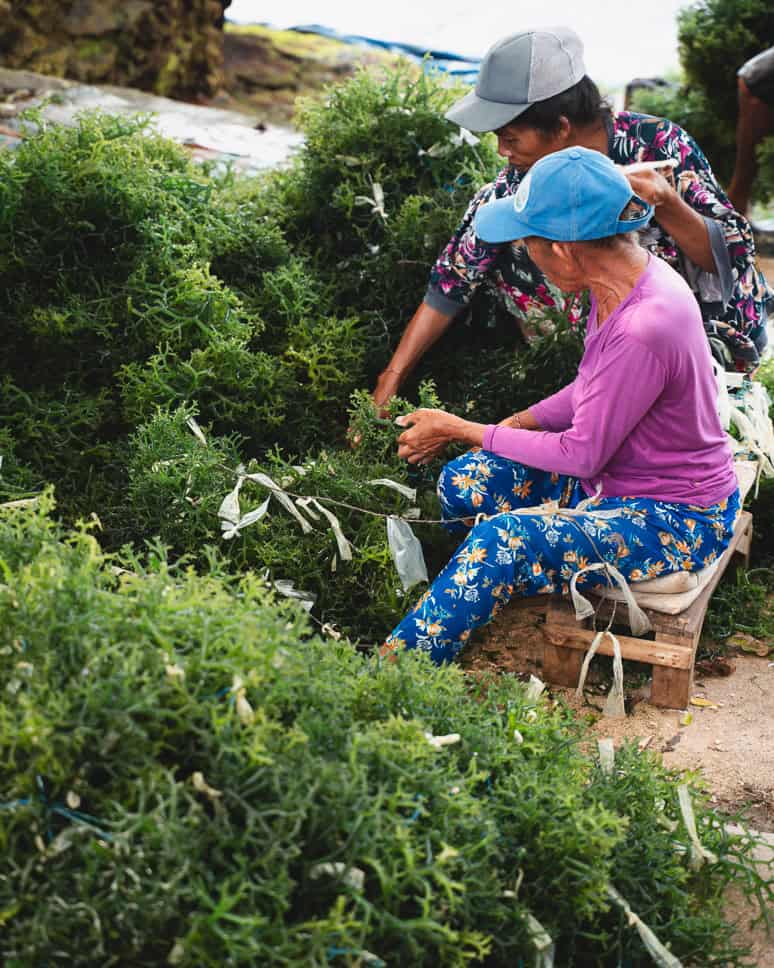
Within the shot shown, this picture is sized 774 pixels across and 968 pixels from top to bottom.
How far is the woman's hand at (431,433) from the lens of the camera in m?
2.76

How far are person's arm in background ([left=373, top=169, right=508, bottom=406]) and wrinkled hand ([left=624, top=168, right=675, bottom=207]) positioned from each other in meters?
0.54

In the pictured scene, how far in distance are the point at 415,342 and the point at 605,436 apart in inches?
42.9

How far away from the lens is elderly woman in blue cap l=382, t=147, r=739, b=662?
2.41 meters

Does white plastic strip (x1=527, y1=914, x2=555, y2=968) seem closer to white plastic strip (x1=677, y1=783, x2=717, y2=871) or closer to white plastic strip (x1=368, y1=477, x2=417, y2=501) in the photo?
white plastic strip (x1=677, y1=783, x2=717, y2=871)

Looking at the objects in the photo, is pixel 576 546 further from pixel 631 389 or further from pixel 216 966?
pixel 216 966

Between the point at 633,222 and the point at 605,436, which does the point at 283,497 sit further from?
the point at 633,222

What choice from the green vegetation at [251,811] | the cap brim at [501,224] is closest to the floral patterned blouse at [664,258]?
the cap brim at [501,224]

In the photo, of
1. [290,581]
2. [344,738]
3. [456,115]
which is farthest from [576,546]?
[456,115]

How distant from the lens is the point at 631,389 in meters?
2.41

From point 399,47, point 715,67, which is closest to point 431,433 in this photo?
point 715,67

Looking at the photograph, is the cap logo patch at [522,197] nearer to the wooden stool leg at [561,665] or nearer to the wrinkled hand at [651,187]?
the wrinkled hand at [651,187]

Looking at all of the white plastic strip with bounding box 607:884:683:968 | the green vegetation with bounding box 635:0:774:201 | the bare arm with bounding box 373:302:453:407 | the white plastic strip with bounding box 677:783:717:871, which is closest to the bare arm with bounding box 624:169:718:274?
the bare arm with bounding box 373:302:453:407

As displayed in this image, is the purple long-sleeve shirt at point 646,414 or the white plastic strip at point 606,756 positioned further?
the purple long-sleeve shirt at point 646,414

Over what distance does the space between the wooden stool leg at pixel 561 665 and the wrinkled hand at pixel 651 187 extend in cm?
122
